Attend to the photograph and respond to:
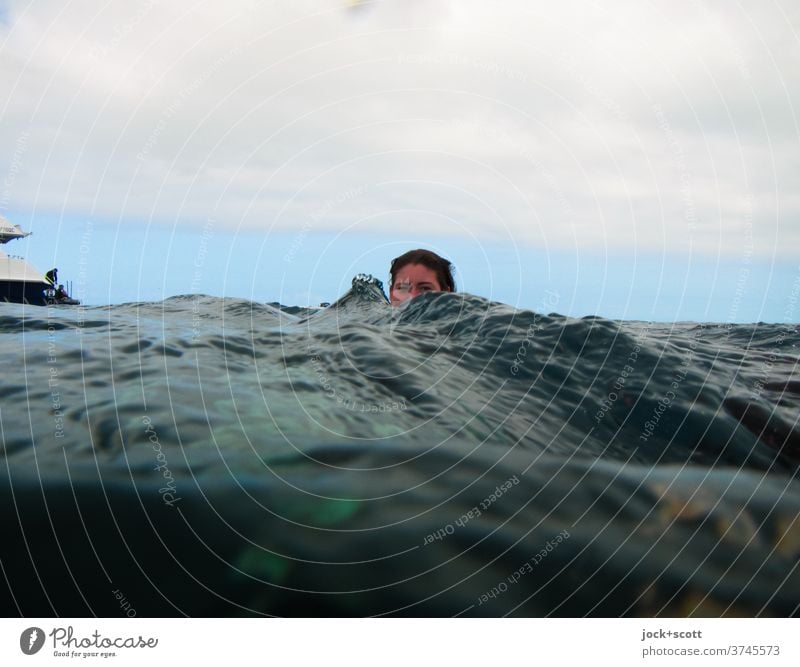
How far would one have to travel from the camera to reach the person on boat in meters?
13.6

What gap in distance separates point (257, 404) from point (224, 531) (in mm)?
1965

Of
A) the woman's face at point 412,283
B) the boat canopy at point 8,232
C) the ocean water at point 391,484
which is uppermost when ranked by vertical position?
the boat canopy at point 8,232

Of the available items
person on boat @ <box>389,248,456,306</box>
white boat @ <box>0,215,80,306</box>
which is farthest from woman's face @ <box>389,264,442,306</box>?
white boat @ <box>0,215,80,306</box>

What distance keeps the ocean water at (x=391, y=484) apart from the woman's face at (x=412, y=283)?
6744 mm

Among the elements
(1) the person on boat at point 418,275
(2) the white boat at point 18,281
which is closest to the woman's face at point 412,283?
(1) the person on boat at point 418,275

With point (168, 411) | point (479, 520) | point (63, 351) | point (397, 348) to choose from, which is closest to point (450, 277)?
point (397, 348)

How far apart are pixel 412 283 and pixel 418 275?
235mm

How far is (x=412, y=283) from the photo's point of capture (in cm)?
1362

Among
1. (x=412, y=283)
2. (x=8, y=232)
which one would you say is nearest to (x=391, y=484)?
(x=412, y=283)

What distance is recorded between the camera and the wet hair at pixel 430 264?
13.8 m

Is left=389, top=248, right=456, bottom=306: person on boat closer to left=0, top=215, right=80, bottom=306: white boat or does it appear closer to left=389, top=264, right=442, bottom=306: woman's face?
left=389, top=264, right=442, bottom=306: woman's face

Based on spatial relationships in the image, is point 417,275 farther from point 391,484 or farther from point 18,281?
point 18,281

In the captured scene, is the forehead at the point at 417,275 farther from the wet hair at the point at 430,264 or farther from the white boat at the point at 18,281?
the white boat at the point at 18,281

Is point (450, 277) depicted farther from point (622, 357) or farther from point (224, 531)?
point (224, 531)
